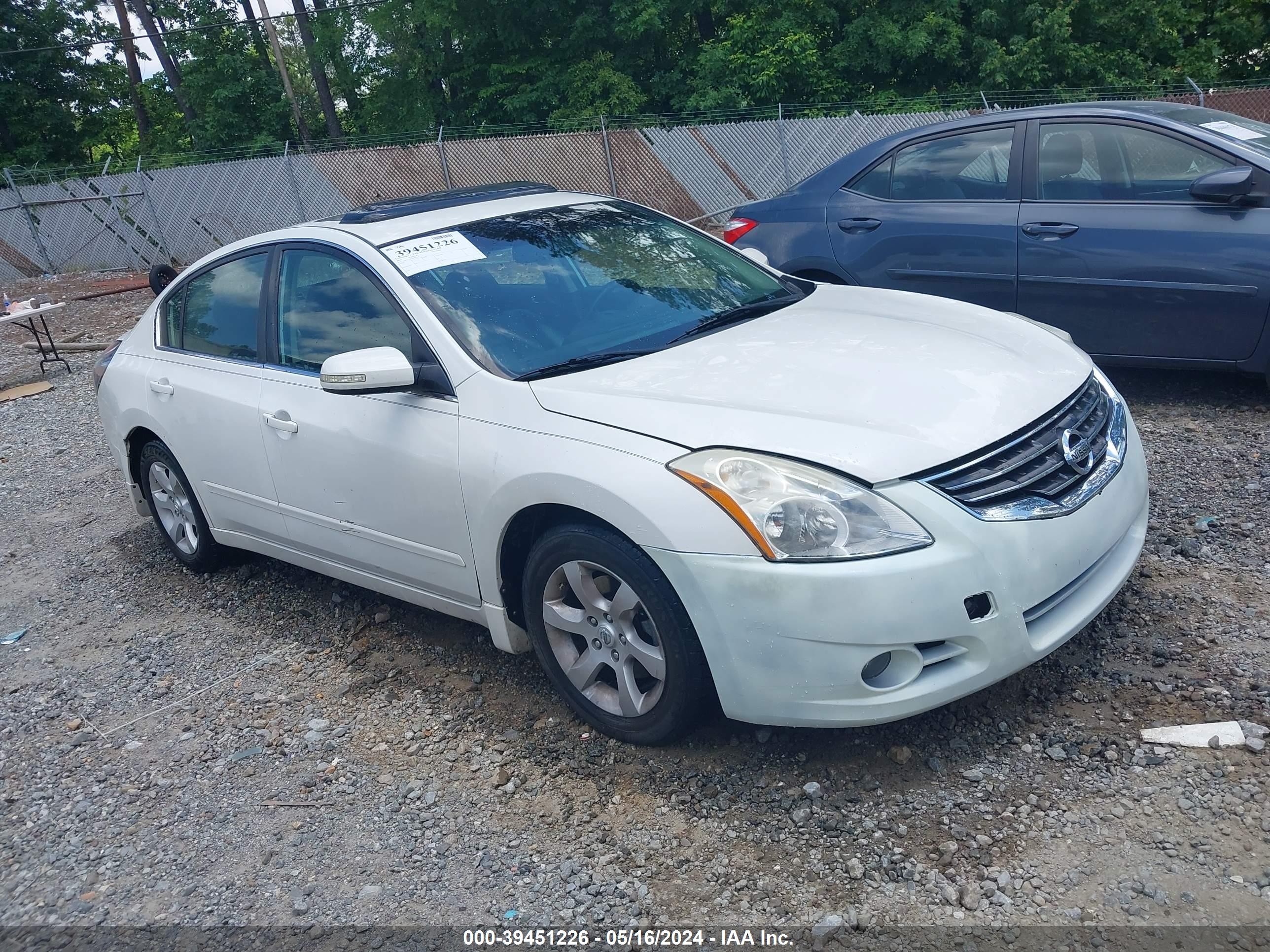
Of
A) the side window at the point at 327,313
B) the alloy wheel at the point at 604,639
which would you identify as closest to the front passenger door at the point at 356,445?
the side window at the point at 327,313

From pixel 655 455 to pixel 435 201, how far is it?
7.14 ft

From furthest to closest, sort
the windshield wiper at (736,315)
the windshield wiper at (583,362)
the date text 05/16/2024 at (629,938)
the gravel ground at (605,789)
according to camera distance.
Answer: the windshield wiper at (736,315)
the windshield wiper at (583,362)
the gravel ground at (605,789)
the date text 05/16/2024 at (629,938)

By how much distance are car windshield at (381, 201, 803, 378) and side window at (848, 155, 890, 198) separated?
89.1 inches

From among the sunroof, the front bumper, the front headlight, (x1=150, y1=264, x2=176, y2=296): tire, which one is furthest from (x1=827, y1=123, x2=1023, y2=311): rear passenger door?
A: (x1=150, y1=264, x2=176, y2=296): tire

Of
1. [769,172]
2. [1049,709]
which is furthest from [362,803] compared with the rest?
[769,172]

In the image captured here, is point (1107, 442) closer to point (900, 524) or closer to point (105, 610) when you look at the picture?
point (900, 524)

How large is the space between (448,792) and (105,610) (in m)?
2.71

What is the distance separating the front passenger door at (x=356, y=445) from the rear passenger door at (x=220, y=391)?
137mm

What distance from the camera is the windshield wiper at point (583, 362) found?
137 inches

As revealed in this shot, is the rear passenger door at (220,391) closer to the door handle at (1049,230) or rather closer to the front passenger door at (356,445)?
the front passenger door at (356,445)

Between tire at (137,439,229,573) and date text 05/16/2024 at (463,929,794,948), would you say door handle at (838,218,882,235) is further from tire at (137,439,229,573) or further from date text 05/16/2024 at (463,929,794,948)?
date text 05/16/2024 at (463,929,794,948)

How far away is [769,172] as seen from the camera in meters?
16.6

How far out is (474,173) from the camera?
19484 millimetres

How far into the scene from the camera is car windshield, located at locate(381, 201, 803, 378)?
3.65 meters
